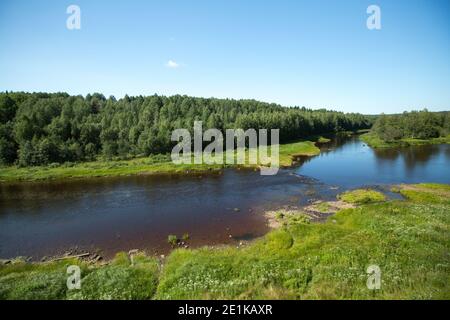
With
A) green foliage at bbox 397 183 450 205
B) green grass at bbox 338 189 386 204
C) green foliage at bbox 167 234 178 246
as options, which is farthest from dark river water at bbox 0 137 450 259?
green foliage at bbox 397 183 450 205

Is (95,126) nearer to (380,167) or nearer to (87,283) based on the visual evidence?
(87,283)

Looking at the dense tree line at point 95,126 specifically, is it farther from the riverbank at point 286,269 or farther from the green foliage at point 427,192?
the green foliage at point 427,192

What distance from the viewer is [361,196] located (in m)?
34.8

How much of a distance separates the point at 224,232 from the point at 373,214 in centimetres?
1536

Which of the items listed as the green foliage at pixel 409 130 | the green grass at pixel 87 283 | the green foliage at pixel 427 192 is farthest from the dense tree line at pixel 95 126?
the green foliage at pixel 427 192

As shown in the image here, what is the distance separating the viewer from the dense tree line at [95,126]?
205 ft

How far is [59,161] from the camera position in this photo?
62.8 metres

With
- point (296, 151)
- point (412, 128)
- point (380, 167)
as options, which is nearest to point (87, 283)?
point (380, 167)

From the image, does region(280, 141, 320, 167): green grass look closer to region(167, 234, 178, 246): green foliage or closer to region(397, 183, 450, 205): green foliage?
region(397, 183, 450, 205): green foliage

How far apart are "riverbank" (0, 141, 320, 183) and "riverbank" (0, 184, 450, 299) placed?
3345 centimetres

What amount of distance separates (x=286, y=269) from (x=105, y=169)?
4948 cm

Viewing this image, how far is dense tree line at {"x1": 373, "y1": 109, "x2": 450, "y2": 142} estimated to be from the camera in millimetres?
96069

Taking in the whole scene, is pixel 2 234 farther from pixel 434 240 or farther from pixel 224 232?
pixel 434 240
